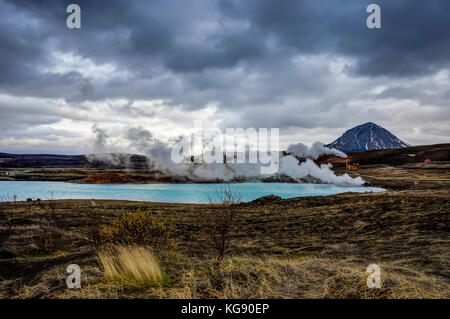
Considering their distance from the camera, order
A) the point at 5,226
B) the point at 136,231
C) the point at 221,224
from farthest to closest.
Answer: the point at 5,226
the point at 221,224
the point at 136,231

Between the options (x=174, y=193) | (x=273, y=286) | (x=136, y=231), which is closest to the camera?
(x=273, y=286)

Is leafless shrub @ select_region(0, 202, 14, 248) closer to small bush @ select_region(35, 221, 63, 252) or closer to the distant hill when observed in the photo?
small bush @ select_region(35, 221, 63, 252)

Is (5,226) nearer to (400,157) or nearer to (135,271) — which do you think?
(135,271)

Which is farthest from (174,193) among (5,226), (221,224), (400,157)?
(400,157)

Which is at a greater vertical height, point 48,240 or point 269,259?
point 269,259

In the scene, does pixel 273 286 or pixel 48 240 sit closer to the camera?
pixel 273 286

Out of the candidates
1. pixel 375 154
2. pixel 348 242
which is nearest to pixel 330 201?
pixel 348 242

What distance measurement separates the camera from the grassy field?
504 centimetres

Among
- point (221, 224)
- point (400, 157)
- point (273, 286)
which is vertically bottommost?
point (273, 286)

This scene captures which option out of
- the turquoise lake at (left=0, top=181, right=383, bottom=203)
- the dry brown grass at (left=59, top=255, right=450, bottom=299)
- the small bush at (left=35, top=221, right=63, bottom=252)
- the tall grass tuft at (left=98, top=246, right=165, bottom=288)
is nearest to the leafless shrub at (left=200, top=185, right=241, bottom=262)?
the dry brown grass at (left=59, top=255, right=450, bottom=299)

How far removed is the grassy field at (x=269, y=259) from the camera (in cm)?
504

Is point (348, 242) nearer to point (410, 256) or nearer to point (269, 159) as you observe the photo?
point (410, 256)

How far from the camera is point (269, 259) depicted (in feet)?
26.3
